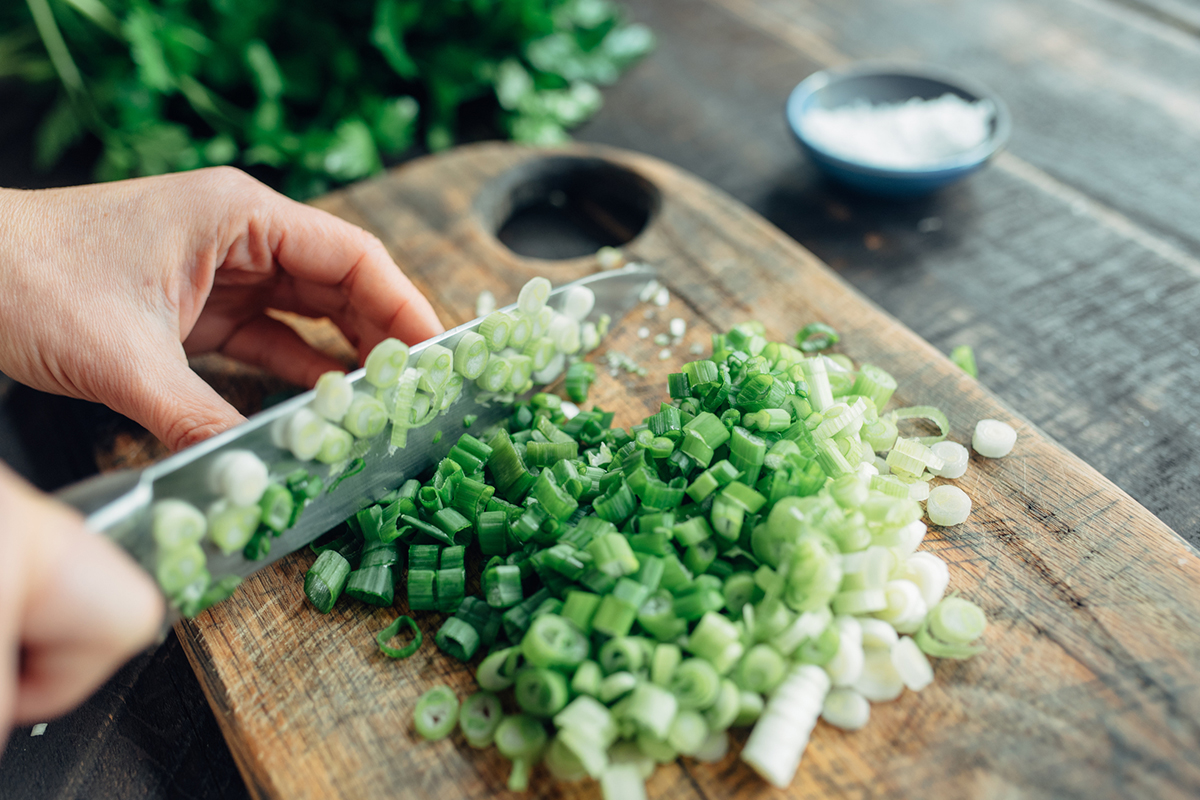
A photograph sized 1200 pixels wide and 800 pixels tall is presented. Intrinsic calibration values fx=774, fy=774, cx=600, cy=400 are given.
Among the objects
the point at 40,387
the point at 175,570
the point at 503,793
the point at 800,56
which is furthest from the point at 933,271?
the point at 40,387

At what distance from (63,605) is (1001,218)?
7.88ft

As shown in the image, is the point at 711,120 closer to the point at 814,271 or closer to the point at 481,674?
the point at 814,271

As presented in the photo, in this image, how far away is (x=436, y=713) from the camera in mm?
1257

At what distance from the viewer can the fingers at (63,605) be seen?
89cm

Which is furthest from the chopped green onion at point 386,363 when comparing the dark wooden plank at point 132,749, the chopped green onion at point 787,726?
the chopped green onion at point 787,726

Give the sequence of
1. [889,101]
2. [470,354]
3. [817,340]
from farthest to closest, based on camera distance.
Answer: [889,101] → [817,340] → [470,354]

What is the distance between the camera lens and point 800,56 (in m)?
2.93

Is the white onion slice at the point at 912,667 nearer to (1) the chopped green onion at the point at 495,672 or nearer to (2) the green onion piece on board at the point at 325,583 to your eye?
(1) the chopped green onion at the point at 495,672

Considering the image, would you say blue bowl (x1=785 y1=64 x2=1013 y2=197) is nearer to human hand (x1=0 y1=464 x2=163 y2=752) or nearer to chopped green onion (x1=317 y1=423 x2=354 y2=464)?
chopped green onion (x1=317 y1=423 x2=354 y2=464)

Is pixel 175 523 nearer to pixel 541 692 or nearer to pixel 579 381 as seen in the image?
pixel 541 692

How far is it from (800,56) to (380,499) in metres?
2.38

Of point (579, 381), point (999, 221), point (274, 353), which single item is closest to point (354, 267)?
point (274, 353)

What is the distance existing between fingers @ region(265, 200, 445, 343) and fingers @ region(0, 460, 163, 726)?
793 millimetres

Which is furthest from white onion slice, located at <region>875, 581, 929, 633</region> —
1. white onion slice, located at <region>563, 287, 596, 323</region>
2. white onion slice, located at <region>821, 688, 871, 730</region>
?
white onion slice, located at <region>563, 287, 596, 323</region>
